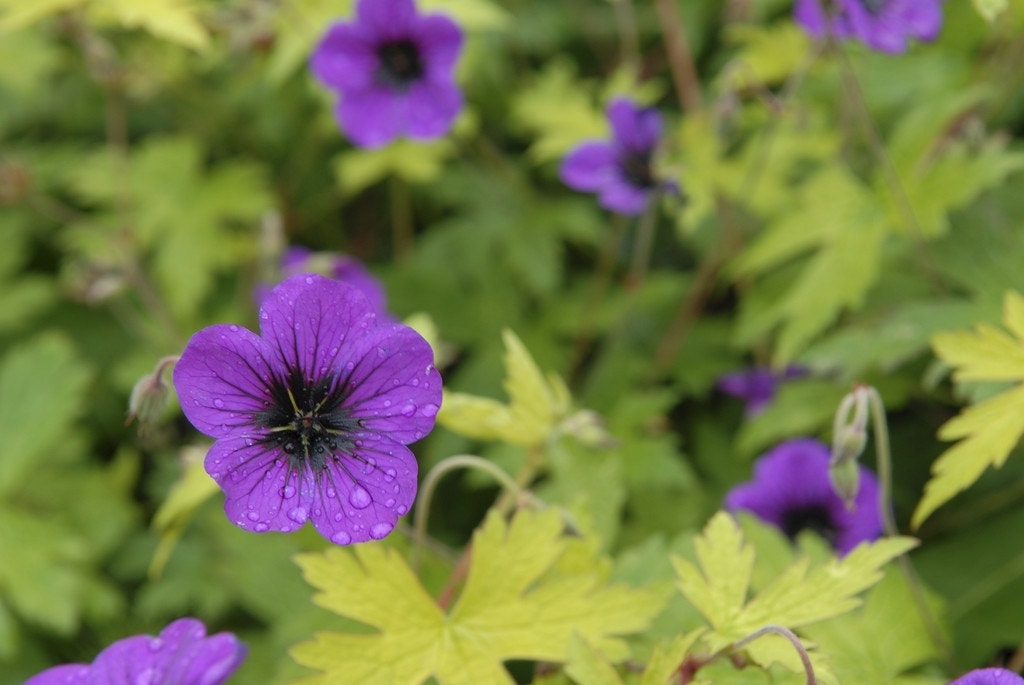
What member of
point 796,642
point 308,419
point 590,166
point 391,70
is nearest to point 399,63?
point 391,70

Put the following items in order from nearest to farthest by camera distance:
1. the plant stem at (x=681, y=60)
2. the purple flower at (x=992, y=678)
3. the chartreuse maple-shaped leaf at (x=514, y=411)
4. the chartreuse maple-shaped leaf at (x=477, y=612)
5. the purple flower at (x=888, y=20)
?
the purple flower at (x=992, y=678) < the chartreuse maple-shaped leaf at (x=477, y=612) < the chartreuse maple-shaped leaf at (x=514, y=411) < the purple flower at (x=888, y=20) < the plant stem at (x=681, y=60)

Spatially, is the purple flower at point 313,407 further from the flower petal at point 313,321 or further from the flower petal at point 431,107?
the flower petal at point 431,107

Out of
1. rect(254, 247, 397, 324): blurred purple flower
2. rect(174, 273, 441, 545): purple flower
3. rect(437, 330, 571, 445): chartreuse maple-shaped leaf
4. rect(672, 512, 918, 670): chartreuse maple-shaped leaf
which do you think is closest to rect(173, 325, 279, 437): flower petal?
rect(174, 273, 441, 545): purple flower

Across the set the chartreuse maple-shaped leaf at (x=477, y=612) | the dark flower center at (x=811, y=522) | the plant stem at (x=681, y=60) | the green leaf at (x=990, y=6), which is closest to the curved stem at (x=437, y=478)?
the chartreuse maple-shaped leaf at (x=477, y=612)

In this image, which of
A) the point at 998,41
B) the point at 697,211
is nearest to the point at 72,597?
the point at 697,211

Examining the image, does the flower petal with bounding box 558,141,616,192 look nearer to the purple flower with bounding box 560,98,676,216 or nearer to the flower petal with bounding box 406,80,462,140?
the purple flower with bounding box 560,98,676,216

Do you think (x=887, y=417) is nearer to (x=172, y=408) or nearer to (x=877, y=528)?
(x=877, y=528)

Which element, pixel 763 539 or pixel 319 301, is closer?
pixel 319 301

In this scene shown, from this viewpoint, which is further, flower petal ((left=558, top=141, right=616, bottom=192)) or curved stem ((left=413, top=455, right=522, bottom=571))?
flower petal ((left=558, top=141, right=616, bottom=192))
